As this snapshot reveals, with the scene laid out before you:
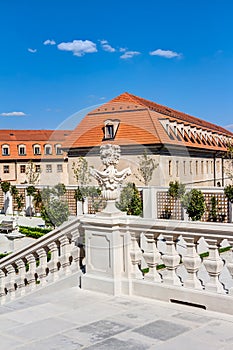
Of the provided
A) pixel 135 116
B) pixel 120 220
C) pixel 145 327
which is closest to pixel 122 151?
pixel 135 116

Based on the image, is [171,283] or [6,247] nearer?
[171,283]

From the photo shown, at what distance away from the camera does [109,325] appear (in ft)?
14.1

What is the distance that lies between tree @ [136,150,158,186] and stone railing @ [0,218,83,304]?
1.07 metres

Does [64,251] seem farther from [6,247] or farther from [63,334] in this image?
[6,247]

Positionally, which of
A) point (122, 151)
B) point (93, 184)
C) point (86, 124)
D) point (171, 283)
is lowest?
point (171, 283)

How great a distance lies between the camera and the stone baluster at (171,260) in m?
4.86

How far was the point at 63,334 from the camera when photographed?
407 centimetres

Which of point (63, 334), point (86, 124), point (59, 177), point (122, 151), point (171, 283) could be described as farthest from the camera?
point (59, 177)

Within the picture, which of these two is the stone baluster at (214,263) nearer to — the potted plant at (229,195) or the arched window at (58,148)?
the arched window at (58,148)

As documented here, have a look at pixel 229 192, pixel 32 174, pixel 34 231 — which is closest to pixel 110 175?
pixel 34 231

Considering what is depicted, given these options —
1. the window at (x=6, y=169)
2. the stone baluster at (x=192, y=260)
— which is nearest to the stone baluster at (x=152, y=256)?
the stone baluster at (x=192, y=260)

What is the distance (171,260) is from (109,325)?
1051 mm

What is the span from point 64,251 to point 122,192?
4.19 ft

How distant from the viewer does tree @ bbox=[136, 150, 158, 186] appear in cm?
574
